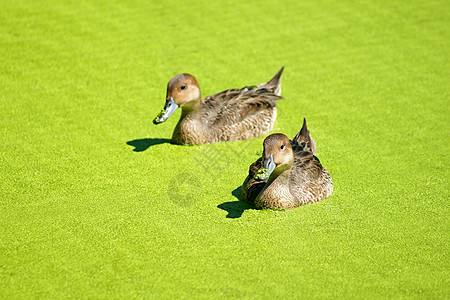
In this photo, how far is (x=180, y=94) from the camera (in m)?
5.42

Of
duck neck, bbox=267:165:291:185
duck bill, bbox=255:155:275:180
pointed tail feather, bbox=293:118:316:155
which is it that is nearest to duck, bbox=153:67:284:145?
pointed tail feather, bbox=293:118:316:155

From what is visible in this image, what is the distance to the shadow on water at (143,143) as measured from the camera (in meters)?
5.47

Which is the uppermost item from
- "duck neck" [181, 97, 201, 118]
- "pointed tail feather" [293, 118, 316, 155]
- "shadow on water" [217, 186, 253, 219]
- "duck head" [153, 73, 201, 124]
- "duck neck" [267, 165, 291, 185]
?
"duck head" [153, 73, 201, 124]

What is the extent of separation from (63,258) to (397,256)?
2.50m

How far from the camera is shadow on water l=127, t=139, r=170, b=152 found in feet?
18.0

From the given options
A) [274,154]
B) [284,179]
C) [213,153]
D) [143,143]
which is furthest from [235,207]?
[143,143]

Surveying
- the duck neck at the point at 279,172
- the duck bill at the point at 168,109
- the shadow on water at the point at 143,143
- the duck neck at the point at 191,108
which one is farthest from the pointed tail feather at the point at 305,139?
the shadow on water at the point at 143,143

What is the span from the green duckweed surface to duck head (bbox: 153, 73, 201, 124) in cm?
42

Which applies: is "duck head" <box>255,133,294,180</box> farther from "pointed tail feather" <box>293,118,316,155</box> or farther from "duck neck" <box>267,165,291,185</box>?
"pointed tail feather" <box>293,118,316,155</box>

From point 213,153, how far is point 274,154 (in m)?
1.25

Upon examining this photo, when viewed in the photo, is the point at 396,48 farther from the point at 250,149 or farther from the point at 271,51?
the point at 250,149

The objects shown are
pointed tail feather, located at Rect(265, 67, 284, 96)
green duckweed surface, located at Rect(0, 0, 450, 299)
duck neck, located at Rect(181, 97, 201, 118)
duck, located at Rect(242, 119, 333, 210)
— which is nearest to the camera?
green duckweed surface, located at Rect(0, 0, 450, 299)

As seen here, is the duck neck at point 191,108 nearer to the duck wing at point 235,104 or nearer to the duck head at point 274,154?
the duck wing at point 235,104

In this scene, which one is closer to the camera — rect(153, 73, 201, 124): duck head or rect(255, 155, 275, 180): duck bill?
rect(255, 155, 275, 180): duck bill
